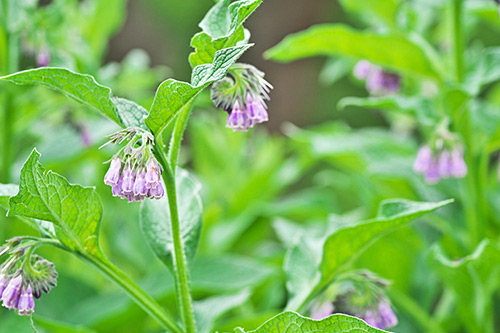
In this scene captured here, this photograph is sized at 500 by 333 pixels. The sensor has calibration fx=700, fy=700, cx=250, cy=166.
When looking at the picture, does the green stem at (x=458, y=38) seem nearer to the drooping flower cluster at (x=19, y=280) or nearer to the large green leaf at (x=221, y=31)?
the large green leaf at (x=221, y=31)

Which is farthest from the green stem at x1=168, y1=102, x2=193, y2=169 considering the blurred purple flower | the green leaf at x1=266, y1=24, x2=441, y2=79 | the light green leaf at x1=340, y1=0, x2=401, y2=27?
the light green leaf at x1=340, y1=0, x2=401, y2=27

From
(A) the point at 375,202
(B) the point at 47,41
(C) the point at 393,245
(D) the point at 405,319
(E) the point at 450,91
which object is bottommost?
(D) the point at 405,319

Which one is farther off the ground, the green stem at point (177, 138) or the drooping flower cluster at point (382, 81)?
the green stem at point (177, 138)

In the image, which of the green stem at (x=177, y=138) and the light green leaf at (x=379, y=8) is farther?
the light green leaf at (x=379, y=8)

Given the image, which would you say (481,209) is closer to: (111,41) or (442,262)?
(442,262)

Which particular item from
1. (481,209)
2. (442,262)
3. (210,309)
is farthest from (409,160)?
(210,309)

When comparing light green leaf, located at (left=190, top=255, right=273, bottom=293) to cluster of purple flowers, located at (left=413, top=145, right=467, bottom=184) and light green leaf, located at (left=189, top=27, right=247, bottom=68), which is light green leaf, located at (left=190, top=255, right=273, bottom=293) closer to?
cluster of purple flowers, located at (left=413, top=145, right=467, bottom=184)

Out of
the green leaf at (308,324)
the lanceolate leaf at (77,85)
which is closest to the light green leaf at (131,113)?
the lanceolate leaf at (77,85)
